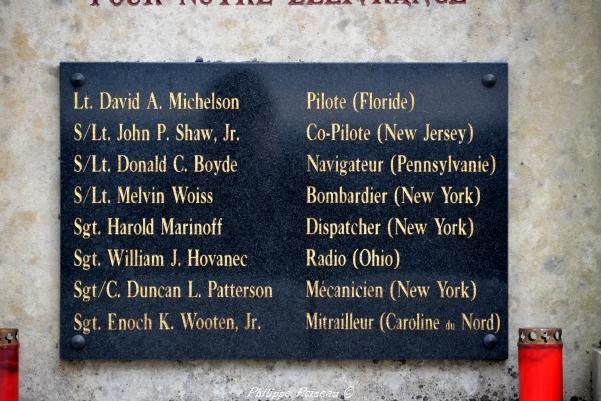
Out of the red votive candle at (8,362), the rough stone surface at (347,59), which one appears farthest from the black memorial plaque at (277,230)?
the red votive candle at (8,362)

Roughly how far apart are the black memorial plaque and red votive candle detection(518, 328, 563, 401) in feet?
1.36

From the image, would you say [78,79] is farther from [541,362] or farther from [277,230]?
[541,362]

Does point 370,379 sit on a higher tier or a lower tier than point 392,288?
lower

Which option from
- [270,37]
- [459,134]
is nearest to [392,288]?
[459,134]

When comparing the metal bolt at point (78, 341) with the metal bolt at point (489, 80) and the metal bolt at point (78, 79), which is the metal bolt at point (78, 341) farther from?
the metal bolt at point (489, 80)

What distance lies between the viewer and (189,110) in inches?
155

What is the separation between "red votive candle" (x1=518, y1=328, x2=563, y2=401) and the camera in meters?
3.46

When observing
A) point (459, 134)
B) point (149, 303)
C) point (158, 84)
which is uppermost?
point (158, 84)

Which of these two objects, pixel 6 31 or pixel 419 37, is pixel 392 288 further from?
pixel 6 31

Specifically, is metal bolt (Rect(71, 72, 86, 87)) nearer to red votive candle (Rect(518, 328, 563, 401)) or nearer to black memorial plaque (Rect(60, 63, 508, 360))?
black memorial plaque (Rect(60, 63, 508, 360))

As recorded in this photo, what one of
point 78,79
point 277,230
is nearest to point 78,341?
point 277,230

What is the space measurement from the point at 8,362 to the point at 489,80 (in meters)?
2.79

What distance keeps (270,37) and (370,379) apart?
6.28 feet

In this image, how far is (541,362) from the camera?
349 centimetres
